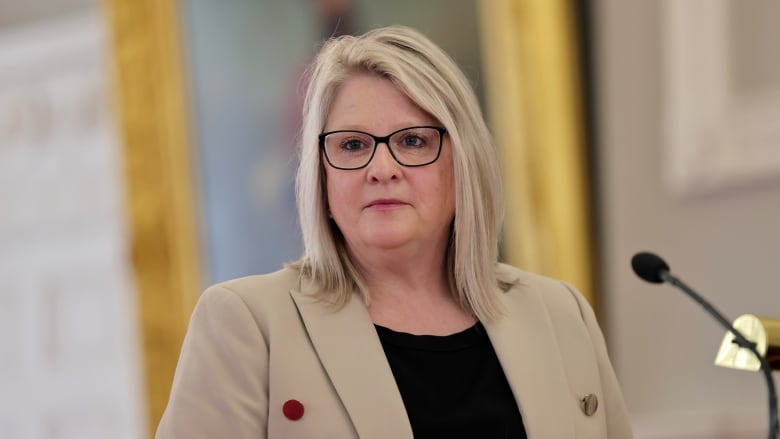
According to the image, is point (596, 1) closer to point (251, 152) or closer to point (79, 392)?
point (251, 152)

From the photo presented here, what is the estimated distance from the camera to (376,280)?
2578 millimetres

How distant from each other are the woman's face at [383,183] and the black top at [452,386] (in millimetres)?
180

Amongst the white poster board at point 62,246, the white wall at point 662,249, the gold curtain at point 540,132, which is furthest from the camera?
the white poster board at point 62,246

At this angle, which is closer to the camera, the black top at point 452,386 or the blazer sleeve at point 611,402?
the black top at point 452,386

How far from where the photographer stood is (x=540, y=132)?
4984mm

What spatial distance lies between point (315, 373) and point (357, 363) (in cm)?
8

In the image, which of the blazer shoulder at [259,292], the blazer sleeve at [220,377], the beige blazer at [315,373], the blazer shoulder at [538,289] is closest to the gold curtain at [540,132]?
the blazer shoulder at [538,289]

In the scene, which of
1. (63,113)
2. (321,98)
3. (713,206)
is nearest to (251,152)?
(63,113)

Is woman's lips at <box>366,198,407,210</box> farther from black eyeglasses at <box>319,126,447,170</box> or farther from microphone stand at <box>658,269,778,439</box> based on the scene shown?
microphone stand at <box>658,269,778,439</box>

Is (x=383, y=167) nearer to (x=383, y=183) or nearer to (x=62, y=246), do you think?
(x=383, y=183)

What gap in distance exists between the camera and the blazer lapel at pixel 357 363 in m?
2.32

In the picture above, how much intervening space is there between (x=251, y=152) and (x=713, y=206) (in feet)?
7.81

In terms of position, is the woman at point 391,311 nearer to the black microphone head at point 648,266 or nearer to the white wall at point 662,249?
the black microphone head at point 648,266

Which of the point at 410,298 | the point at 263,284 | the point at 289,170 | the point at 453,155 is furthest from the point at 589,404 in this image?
the point at 289,170
